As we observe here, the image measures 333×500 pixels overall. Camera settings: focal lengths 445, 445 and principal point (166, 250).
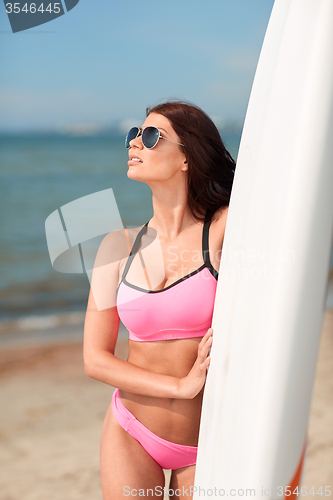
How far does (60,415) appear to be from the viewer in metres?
4.72

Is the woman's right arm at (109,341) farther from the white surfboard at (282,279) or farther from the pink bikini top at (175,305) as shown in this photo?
the white surfboard at (282,279)

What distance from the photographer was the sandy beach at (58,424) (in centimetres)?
375

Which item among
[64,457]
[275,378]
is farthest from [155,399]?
[64,457]

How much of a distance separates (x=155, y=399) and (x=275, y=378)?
35.1 inches

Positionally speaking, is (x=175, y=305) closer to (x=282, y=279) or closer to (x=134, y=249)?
(x=134, y=249)

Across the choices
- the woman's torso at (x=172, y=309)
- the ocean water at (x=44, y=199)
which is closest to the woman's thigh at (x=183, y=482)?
the woman's torso at (x=172, y=309)

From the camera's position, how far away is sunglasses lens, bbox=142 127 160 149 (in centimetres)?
162

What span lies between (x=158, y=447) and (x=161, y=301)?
0.55 metres

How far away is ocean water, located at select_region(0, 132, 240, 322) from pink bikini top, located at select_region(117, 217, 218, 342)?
674cm

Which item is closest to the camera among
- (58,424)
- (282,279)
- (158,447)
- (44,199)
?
(282,279)

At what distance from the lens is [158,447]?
5.31ft

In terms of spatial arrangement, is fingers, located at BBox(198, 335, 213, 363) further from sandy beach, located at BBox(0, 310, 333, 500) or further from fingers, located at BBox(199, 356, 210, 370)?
sandy beach, located at BBox(0, 310, 333, 500)

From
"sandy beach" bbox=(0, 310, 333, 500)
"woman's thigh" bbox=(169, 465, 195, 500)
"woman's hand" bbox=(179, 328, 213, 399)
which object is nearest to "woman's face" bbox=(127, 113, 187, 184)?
"woman's hand" bbox=(179, 328, 213, 399)

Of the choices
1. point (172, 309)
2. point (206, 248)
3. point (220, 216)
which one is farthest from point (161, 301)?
point (220, 216)
